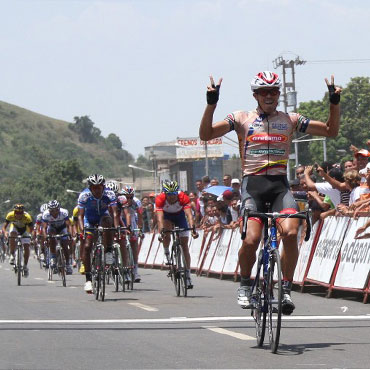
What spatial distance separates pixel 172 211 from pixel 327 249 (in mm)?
2761

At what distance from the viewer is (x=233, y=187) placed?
83.7 ft

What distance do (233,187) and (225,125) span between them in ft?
48.6

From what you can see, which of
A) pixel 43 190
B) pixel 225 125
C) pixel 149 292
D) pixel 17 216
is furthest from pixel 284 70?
pixel 43 190

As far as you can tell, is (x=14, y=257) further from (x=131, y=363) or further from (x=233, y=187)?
(x=131, y=363)

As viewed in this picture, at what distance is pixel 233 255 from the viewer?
2333cm

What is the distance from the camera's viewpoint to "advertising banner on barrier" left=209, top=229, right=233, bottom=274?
24062 mm

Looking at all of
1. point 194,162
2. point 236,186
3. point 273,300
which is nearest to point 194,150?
point 194,162

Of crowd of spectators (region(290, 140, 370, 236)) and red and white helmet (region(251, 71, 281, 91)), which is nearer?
red and white helmet (region(251, 71, 281, 91))

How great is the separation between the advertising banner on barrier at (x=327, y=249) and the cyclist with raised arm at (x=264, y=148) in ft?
20.4

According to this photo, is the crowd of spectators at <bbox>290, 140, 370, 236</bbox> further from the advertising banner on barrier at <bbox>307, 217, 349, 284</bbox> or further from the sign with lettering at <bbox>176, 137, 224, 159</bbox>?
the sign with lettering at <bbox>176, 137, 224, 159</bbox>

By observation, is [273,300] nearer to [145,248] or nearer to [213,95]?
[213,95]

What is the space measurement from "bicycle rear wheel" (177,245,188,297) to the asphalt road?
219mm

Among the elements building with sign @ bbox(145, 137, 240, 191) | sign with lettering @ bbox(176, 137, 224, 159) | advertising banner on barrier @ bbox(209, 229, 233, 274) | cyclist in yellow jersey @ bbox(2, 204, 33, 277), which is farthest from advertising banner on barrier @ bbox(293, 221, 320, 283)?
sign with lettering @ bbox(176, 137, 224, 159)

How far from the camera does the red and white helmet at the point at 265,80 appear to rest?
34.9 ft
